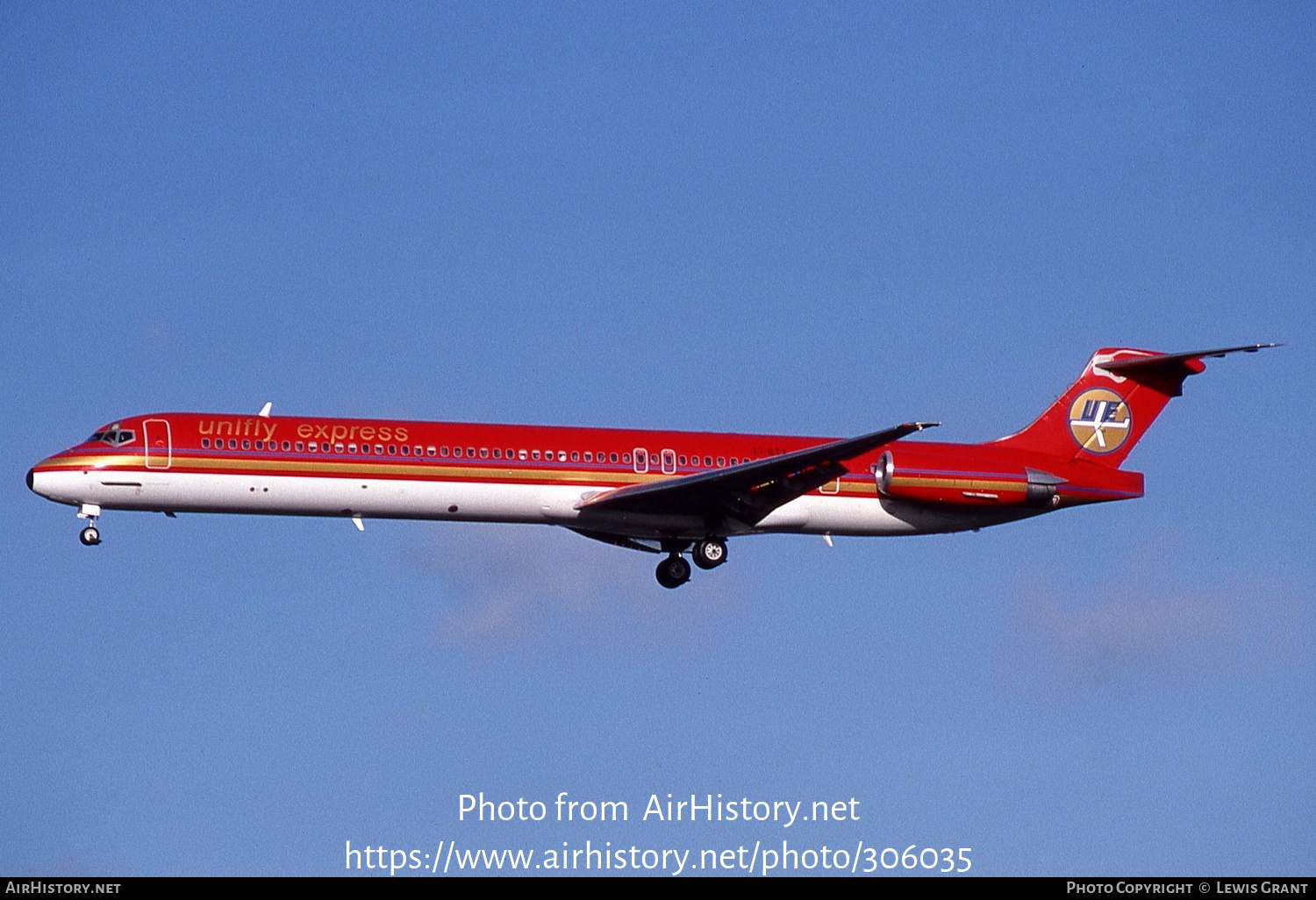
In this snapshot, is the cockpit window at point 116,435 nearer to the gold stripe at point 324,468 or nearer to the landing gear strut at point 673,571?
the gold stripe at point 324,468

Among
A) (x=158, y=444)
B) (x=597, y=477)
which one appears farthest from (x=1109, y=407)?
(x=158, y=444)

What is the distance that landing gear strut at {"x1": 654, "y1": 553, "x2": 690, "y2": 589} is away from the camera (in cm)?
4222

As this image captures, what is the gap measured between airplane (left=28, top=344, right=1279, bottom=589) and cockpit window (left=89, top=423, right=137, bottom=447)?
0.05 m

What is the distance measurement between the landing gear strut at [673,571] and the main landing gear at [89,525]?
39.2ft

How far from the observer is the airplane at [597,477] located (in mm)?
38250

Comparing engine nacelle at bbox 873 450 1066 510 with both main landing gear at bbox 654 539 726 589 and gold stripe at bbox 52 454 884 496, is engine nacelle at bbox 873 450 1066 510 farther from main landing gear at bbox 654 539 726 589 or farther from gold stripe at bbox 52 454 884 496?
gold stripe at bbox 52 454 884 496

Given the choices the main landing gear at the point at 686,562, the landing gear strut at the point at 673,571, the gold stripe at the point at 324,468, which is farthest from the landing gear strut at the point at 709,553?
the gold stripe at the point at 324,468

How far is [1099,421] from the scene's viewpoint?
147 ft

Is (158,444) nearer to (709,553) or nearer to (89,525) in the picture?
(89,525)
